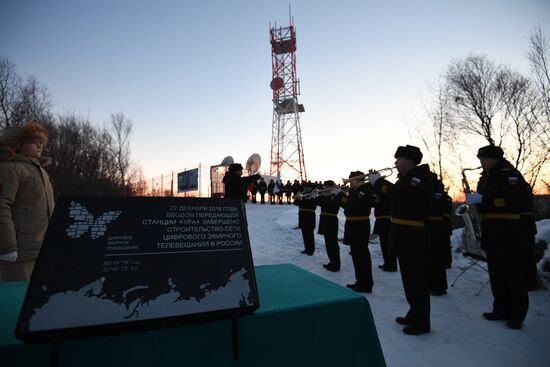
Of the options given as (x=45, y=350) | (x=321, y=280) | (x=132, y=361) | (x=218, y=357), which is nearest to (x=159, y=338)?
(x=132, y=361)

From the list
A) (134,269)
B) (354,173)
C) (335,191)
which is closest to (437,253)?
(354,173)

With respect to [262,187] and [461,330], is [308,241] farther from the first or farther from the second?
[262,187]

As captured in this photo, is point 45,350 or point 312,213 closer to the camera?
point 45,350

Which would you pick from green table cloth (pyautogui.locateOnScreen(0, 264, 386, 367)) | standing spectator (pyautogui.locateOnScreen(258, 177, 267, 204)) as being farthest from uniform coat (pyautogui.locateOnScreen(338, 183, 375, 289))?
standing spectator (pyautogui.locateOnScreen(258, 177, 267, 204))

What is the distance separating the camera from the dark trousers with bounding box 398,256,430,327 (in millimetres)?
3410

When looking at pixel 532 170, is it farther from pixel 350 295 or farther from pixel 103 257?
pixel 103 257

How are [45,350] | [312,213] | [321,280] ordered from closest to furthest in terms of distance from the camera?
[45,350] → [321,280] → [312,213]

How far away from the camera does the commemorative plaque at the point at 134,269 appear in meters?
1.07

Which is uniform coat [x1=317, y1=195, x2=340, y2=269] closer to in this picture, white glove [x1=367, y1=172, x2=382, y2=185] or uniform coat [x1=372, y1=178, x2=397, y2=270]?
uniform coat [x1=372, y1=178, x2=397, y2=270]

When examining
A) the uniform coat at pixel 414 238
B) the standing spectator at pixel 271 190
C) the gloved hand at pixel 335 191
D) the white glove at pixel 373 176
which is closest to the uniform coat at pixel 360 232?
the white glove at pixel 373 176

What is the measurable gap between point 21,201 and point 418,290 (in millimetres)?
4148

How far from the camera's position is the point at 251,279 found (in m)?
1.36

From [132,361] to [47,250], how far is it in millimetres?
560

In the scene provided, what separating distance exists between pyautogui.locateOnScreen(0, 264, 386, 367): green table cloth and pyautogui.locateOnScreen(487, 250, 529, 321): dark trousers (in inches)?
122
